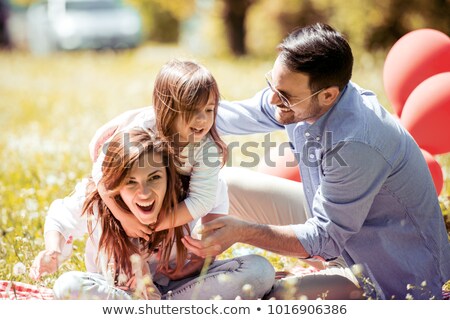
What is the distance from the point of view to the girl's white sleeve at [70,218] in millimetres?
3115

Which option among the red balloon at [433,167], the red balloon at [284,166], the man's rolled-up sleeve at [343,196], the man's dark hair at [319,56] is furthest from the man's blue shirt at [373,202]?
the red balloon at [433,167]

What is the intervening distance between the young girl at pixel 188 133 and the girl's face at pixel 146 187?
0.07 metres

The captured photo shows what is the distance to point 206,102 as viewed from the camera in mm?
2951

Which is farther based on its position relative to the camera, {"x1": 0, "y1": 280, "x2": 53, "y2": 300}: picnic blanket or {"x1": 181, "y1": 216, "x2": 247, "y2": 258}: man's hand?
{"x1": 0, "y1": 280, "x2": 53, "y2": 300}: picnic blanket

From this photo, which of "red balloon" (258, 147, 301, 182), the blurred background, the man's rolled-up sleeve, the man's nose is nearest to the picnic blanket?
the blurred background

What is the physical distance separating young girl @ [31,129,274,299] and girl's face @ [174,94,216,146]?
117 millimetres

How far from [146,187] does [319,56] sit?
2.83 feet

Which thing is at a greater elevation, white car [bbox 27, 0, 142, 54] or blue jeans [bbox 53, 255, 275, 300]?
blue jeans [bbox 53, 255, 275, 300]

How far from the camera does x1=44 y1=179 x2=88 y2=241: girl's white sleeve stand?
3.12 meters

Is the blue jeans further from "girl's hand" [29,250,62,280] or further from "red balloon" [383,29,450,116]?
"red balloon" [383,29,450,116]

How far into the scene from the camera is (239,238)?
289cm

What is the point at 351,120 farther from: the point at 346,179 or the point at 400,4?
the point at 400,4

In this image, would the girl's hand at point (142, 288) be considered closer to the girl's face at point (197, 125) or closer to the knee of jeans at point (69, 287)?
the knee of jeans at point (69, 287)

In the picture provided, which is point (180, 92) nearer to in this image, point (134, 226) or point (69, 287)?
point (134, 226)
